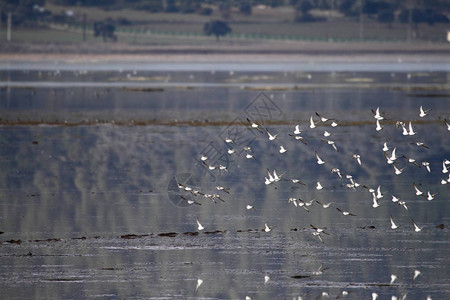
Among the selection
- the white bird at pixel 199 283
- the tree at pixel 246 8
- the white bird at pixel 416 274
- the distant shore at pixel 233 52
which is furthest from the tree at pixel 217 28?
the white bird at pixel 199 283

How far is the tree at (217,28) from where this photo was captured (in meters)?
172

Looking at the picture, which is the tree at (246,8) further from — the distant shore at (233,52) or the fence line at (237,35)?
the distant shore at (233,52)

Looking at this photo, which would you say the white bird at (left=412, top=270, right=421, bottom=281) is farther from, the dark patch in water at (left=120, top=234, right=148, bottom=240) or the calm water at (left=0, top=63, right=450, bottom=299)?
the dark patch in water at (left=120, top=234, right=148, bottom=240)

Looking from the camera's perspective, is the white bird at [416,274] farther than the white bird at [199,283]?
Yes

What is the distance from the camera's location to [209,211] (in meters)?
21.2

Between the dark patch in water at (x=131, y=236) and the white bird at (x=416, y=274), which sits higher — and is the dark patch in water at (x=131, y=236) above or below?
below

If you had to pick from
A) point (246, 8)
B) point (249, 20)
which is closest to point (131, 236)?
point (249, 20)

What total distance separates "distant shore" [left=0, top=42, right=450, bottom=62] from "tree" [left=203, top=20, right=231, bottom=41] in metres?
11.2

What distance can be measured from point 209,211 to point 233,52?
13331cm

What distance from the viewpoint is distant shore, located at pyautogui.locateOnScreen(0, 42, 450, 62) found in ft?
470

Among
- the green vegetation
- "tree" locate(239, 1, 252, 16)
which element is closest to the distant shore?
the green vegetation

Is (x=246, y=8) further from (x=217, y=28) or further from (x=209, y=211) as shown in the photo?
(x=209, y=211)

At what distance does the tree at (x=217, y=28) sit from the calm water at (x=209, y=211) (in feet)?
423

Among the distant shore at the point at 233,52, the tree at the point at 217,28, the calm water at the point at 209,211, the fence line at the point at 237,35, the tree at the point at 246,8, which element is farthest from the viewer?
the tree at the point at 246,8
